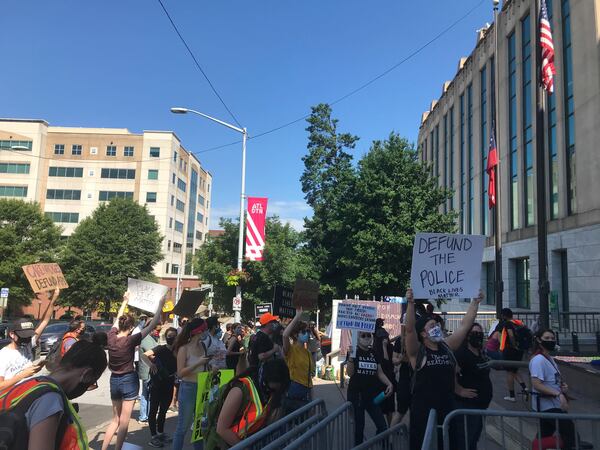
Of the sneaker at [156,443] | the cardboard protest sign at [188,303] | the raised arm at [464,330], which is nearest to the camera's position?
the raised arm at [464,330]

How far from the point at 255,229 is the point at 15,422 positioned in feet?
47.3

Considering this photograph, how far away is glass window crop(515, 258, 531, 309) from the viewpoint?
25094 mm

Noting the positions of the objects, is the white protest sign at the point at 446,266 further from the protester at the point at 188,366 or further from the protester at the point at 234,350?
the protester at the point at 234,350

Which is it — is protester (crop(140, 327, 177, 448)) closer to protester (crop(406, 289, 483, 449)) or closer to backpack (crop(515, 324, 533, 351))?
protester (crop(406, 289, 483, 449))

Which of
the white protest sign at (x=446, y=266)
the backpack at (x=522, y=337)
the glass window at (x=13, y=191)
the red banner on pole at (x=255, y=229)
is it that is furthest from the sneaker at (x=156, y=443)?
the glass window at (x=13, y=191)

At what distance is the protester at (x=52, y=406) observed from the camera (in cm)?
207

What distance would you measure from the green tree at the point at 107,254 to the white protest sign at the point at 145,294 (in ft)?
124

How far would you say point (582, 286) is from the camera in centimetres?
1931

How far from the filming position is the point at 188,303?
9.55 m

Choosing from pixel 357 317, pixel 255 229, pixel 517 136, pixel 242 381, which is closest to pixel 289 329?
pixel 242 381

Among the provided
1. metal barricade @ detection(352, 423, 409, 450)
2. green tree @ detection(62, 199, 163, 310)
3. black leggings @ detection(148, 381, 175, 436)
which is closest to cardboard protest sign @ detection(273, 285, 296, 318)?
black leggings @ detection(148, 381, 175, 436)

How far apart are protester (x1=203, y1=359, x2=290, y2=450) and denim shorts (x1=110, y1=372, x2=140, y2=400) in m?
2.60

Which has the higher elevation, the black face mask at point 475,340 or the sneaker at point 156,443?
the black face mask at point 475,340

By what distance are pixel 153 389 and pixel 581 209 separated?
19.3 m
